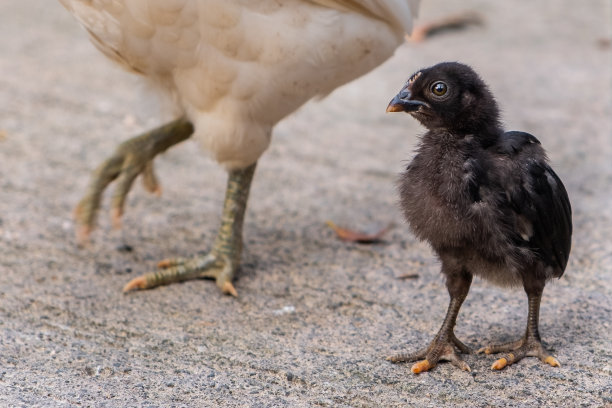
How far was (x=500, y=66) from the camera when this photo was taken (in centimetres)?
582

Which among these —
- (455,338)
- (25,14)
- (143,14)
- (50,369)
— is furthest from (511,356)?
(25,14)

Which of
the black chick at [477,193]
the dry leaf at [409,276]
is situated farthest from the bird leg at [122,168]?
the black chick at [477,193]

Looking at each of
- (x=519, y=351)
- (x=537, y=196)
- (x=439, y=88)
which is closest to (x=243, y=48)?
(x=439, y=88)

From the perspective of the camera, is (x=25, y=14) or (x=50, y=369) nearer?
(x=50, y=369)

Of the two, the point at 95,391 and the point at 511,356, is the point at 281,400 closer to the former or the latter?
the point at 95,391

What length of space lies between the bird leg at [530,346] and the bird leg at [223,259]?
3.67 ft

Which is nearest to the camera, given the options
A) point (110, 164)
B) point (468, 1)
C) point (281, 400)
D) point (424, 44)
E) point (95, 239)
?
point (281, 400)

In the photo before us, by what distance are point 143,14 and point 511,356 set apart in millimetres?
1655

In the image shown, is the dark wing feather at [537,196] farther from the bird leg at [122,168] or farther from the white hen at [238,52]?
the bird leg at [122,168]

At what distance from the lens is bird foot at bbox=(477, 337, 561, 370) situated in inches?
100

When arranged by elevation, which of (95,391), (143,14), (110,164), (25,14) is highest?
(143,14)

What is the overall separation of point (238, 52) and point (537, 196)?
1127 millimetres

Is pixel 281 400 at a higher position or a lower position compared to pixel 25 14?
higher

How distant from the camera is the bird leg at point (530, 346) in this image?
2539 millimetres
